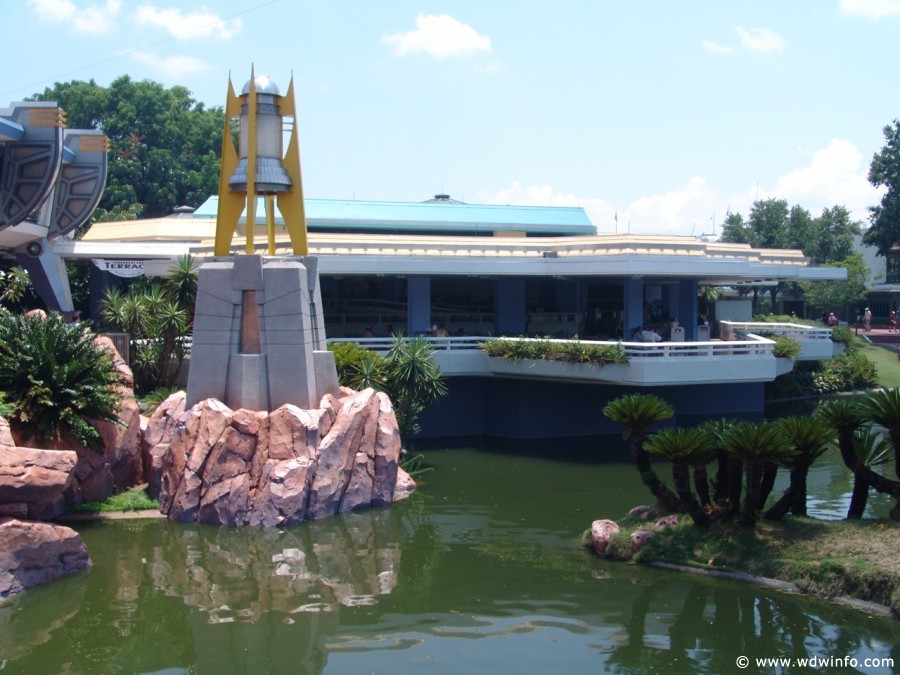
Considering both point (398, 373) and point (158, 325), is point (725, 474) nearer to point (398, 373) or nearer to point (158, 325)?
point (398, 373)

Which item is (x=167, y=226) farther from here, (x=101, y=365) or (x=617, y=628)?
(x=617, y=628)

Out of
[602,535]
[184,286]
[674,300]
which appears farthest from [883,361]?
[602,535]

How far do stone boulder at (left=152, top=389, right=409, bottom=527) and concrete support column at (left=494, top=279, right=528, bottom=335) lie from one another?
1209 cm

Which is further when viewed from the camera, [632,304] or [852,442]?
[632,304]

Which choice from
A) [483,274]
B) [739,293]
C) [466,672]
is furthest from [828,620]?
[739,293]

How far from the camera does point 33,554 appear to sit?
16406 mm

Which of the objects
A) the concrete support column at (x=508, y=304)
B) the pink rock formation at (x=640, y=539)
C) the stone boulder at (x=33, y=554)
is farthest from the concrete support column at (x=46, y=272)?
the pink rock formation at (x=640, y=539)

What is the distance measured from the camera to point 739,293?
171 ft

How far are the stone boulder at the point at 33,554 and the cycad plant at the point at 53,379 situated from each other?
130 inches

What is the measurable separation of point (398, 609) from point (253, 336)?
9.19m

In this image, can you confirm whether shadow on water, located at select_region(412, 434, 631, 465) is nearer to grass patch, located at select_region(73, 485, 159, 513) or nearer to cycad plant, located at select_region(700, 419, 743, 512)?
grass patch, located at select_region(73, 485, 159, 513)

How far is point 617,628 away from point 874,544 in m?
4.60

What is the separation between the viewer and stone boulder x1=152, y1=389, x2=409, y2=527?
66.5 ft

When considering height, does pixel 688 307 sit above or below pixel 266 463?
above
